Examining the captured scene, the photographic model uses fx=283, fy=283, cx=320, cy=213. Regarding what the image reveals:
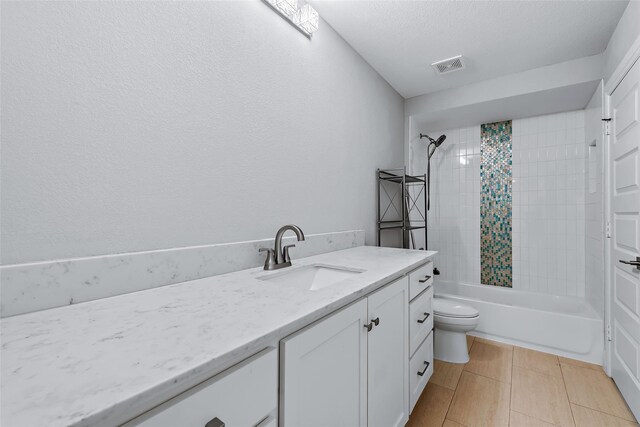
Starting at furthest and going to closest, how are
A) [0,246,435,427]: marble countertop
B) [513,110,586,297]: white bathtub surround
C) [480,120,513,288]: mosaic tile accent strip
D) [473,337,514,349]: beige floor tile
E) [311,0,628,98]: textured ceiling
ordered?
[480,120,513,288]: mosaic tile accent strip
[513,110,586,297]: white bathtub surround
[473,337,514,349]: beige floor tile
[311,0,628,98]: textured ceiling
[0,246,435,427]: marble countertop

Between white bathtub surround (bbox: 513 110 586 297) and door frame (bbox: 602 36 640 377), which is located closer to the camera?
door frame (bbox: 602 36 640 377)

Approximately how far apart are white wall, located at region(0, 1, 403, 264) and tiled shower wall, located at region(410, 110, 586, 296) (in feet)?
6.62

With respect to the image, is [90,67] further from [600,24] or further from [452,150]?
[452,150]

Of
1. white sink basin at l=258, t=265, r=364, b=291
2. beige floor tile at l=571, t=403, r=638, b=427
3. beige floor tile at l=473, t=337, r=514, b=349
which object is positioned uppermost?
white sink basin at l=258, t=265, r=364, b=291

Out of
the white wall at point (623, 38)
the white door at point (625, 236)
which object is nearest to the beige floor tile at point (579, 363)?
the white door at point (625, 236)

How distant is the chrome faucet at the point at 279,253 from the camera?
128 centimetres

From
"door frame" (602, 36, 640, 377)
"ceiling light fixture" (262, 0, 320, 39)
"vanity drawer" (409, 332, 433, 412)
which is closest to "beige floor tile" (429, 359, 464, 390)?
"vanity drawer" (409, 332, 433, 412)

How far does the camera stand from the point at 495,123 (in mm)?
3207

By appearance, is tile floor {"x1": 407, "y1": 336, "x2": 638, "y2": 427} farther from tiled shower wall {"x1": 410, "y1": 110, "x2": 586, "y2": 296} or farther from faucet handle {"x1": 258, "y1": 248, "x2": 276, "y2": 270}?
faucet handle {"x1": 258, "y1": 248, "x2": 276, "y2": 270}

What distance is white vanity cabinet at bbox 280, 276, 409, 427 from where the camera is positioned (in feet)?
2.36

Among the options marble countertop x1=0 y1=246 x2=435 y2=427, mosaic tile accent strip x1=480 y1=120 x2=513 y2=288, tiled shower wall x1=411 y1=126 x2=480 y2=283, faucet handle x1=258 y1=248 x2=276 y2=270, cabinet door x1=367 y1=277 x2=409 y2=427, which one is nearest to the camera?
marble countertop x1=0 y1=246 x2=435 y2=427

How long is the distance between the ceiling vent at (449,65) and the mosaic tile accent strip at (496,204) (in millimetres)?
1150

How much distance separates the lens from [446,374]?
2020 millimetres

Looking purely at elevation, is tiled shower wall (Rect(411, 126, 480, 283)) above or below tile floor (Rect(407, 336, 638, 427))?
above
